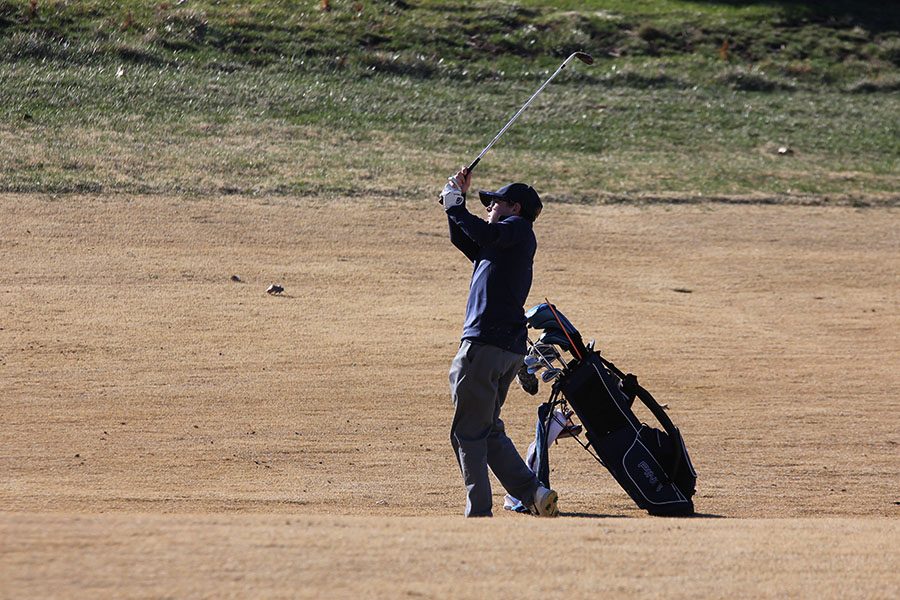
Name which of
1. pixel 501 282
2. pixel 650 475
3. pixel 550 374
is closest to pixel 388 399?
pixel 550 374

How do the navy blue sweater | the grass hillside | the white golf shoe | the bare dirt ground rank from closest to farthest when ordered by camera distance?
the bare dirt ground → the navy blue sweater → the white golf shoe → the grass hillside

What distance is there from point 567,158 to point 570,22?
10.1 metres

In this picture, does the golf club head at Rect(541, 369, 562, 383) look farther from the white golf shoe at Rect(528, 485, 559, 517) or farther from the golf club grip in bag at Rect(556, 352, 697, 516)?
the white golf shoe at Rect(528, 485, 559, 517)

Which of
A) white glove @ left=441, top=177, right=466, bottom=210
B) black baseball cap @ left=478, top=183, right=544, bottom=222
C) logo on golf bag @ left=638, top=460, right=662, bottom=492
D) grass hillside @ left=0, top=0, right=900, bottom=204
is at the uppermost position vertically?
white glove @ left=441, top=177, right=466, bottom=210

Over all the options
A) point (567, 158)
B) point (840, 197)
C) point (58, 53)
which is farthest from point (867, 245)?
point (58, 53)

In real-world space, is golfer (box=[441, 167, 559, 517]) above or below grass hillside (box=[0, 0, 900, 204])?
above

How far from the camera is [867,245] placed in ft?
54.4

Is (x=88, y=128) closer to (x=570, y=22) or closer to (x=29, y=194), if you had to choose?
(x=29, y=194)

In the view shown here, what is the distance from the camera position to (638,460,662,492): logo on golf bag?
24.1 ft

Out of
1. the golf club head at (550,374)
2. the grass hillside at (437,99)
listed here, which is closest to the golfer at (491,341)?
the golf club head at (550,374)

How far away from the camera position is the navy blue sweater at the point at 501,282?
6.74 metres

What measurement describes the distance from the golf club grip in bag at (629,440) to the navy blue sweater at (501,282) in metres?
0.64

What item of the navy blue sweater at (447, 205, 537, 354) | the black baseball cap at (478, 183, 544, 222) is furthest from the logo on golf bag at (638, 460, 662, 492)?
the black baseball cap at (478, 183, 544, 222)

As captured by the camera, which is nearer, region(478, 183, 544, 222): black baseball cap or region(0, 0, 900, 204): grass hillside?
region(478, 183, 544, 222): black baseball cap
